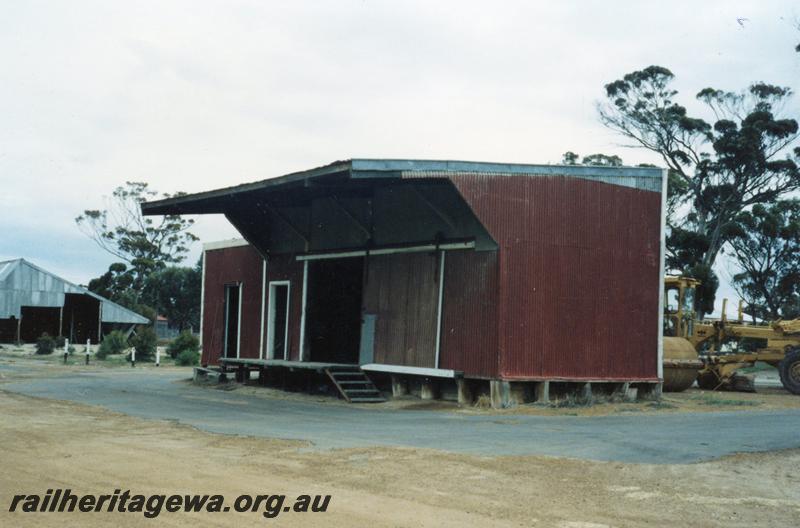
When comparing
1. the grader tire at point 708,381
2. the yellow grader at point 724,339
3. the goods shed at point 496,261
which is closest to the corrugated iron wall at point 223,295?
the goods shed at point 496,261

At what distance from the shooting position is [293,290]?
78.6ft

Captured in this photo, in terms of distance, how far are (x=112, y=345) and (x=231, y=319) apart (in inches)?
746

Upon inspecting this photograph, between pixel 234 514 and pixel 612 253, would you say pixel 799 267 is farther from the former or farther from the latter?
pixel 234 514

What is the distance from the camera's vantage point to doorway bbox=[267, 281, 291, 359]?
24797 mm

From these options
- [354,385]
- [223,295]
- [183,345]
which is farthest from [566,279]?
[183,345]

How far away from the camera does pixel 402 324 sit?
64.4 ft

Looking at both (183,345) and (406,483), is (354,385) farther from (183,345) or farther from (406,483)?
(183,345)

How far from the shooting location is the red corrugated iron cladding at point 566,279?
17219mm

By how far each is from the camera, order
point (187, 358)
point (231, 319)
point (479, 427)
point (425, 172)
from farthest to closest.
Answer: point (187, 358) < point (231, 319) < point (425, 172) < point (479, 427)

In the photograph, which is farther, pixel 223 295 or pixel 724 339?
pixel 223 295

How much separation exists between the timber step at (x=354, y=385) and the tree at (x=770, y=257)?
3160cm

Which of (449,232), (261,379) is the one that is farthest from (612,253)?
(261,379)

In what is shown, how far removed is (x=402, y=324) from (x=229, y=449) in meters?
8.86

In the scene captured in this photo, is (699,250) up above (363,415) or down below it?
above
